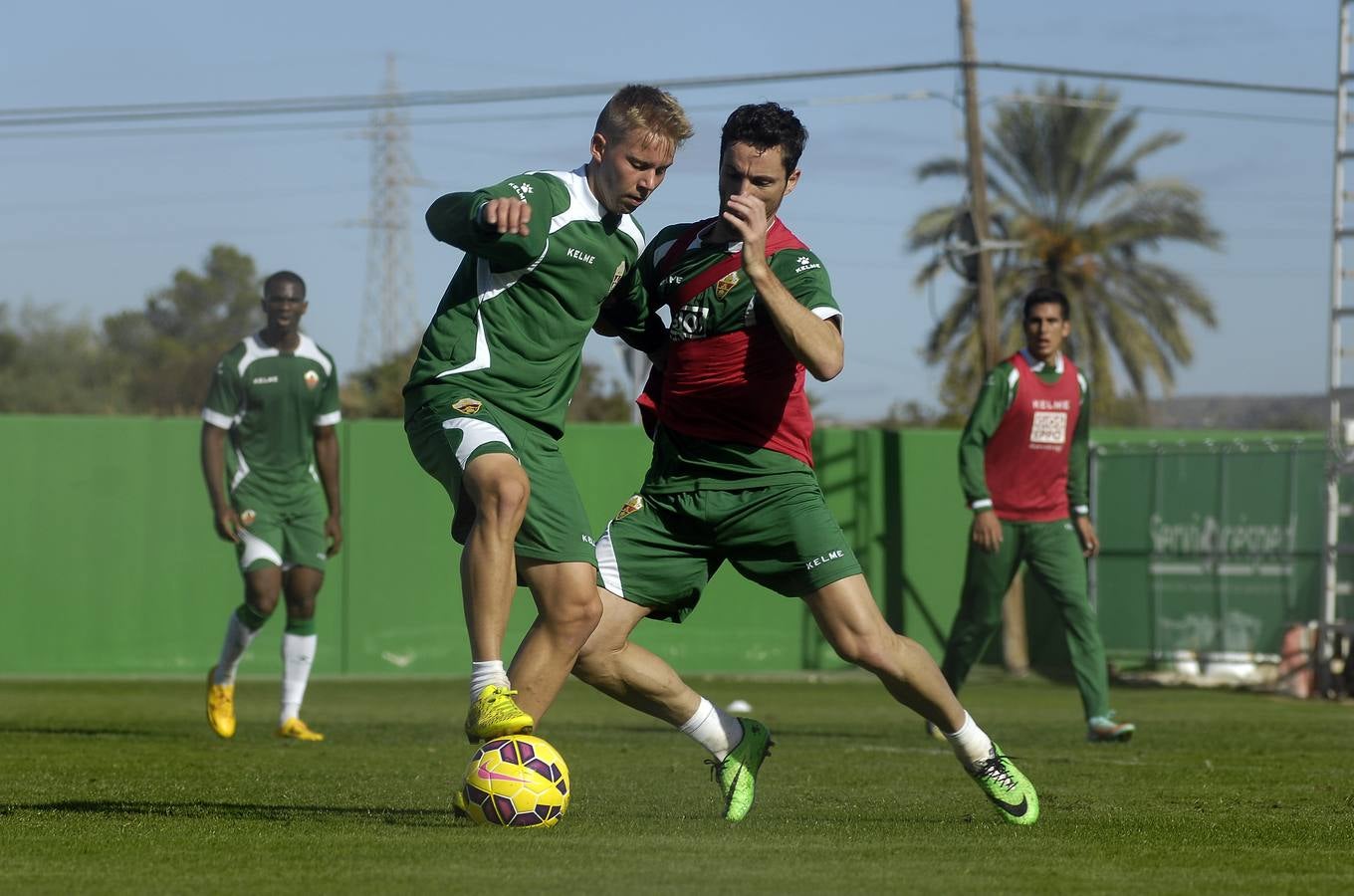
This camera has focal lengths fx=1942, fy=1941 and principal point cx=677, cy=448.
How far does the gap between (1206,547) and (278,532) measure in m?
11.8

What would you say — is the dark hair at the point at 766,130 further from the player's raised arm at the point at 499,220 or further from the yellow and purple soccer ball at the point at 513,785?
the yellow and purple soccer ball at the point at 513,785

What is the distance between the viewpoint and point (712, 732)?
6559 mm

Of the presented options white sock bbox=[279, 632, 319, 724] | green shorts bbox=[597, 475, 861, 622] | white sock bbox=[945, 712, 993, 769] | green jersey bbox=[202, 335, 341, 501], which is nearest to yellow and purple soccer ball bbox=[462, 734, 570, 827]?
green shorts bbox=[597, 475, 861, 622]

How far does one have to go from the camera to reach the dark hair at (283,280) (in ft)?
36.3

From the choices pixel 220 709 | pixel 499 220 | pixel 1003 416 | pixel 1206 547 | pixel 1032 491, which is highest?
pixel 499 220

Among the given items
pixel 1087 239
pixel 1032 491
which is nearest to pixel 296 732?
pixel 1032 491

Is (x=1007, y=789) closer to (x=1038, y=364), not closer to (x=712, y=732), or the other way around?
(x=712, y=732)

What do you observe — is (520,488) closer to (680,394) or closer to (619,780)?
(680,394)

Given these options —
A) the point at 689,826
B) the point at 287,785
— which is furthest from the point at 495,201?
the point at 287,785

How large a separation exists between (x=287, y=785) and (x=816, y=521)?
8.55 feet

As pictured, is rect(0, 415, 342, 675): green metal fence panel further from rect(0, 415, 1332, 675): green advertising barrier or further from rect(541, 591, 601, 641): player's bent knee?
rect(541, 591, 601, 641): player's bent knee

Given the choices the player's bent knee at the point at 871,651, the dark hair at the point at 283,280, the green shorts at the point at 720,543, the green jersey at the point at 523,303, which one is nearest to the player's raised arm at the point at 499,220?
the green jersey at the point at 523,303

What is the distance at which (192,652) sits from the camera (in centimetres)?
1912

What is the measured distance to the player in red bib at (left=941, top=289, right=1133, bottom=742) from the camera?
1097 centimetres
